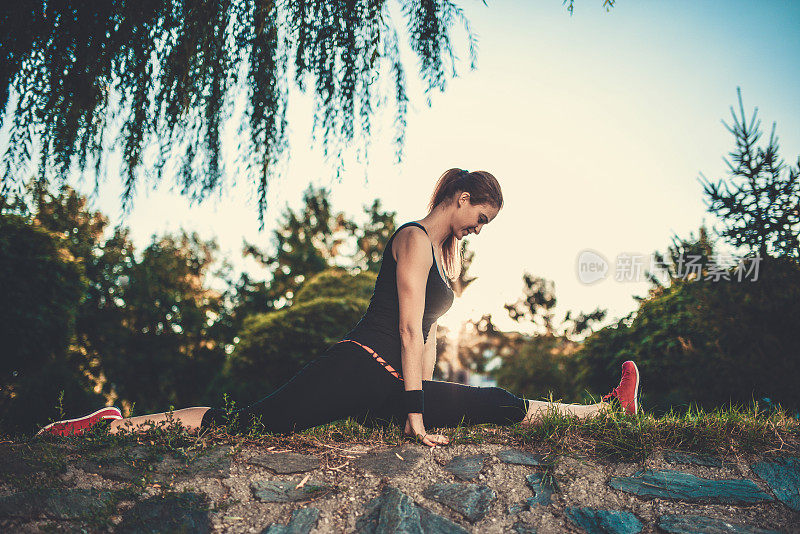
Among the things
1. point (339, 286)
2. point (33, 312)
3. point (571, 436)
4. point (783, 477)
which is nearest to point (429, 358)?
point (571, 436)

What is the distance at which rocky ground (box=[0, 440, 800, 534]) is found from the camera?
5.21 ft

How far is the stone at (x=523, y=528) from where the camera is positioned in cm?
166

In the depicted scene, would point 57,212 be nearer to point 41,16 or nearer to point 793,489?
point 41,16

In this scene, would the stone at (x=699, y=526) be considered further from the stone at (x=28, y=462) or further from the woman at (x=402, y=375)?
the stone at (x=28, y=462)

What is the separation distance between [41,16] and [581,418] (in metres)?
3.20

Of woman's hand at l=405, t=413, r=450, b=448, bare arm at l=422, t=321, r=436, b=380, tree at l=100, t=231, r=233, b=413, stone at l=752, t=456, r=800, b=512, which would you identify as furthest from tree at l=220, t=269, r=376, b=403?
stone at l=752, t=456, r=800, b=512

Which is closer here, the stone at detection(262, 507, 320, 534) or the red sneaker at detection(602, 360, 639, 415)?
the stone at detection(262, 507, 320, 534)

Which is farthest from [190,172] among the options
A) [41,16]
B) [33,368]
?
[33,368]

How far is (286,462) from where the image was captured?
6.51 feet

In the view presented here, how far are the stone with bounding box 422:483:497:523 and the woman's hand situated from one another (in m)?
0.29

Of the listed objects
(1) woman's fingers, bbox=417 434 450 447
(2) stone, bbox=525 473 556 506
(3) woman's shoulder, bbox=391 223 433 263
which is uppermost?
(3) woman's shoulder, bbox=391 223 433 263

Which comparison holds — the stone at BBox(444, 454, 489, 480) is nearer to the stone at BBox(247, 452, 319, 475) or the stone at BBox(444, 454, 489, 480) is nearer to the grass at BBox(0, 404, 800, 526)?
the grass at BBox(0, 404, 800, 526)

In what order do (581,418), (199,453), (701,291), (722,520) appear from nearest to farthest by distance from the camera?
(722,520)
(199,453)
(581,418)
(701,291)

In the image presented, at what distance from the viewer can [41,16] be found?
1845 mm
